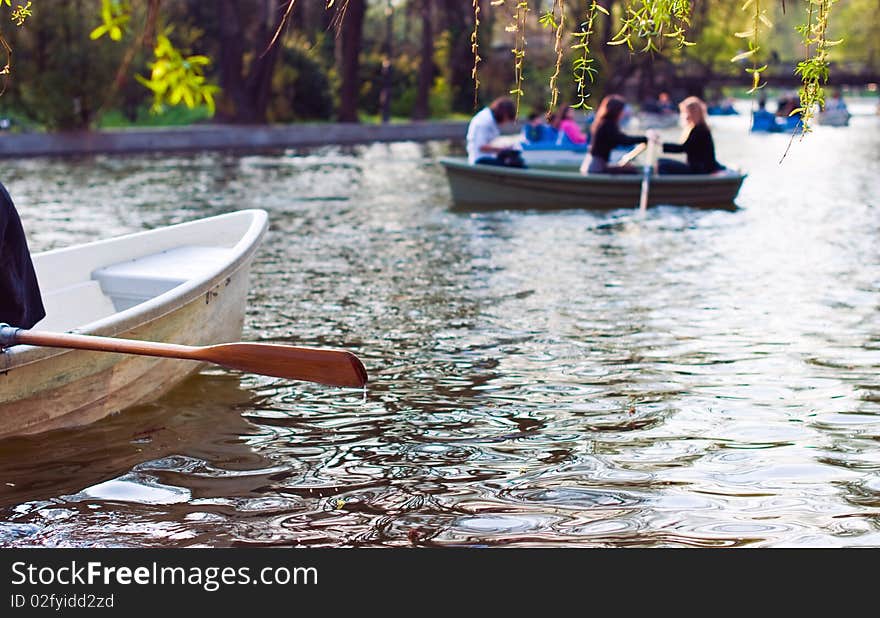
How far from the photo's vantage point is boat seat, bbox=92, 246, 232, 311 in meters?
8.80

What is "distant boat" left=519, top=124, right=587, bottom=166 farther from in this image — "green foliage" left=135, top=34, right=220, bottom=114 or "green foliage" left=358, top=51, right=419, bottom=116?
"green foliage" left=358, top=51, right=419, bottom=116

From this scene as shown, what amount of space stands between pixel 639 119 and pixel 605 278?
4037cm

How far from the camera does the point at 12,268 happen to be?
Result: 693 centimetres

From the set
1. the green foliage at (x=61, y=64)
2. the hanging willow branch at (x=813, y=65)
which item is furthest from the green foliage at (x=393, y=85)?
the hanging willow branch at (x=813, y=65)

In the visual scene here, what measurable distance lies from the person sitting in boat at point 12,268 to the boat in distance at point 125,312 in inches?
14.5

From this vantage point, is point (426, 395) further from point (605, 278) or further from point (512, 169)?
point (512, 169)

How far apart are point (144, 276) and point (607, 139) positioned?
11061 millimetres

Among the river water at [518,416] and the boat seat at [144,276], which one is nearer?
Result: the river water at [518,416]

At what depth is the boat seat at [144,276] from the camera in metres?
8.80

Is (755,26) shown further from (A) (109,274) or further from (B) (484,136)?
(B) (484,136)

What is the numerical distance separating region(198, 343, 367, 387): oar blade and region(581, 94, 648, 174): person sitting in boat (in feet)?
41.0

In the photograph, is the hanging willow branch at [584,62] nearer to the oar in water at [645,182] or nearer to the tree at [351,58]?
the oar in water at [645,182]

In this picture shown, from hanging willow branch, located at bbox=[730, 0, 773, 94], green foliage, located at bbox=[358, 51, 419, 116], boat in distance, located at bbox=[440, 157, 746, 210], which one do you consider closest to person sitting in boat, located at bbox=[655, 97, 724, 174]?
boat in distance, located at bbox=[440, 157, 746, 210]

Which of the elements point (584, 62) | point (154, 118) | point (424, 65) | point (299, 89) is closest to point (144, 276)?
point (584, 62)
